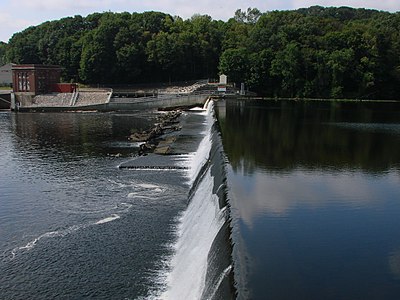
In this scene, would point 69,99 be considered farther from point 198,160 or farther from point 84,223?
point 84,223

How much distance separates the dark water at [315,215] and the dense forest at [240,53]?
4065 cm

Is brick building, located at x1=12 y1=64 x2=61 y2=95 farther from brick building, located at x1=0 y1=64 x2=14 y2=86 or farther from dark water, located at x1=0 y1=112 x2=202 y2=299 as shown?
dark water, located at x1=0 y1=112 x2=202 y2=299

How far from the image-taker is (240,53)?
73125mm

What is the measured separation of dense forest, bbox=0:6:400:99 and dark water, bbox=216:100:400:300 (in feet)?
133

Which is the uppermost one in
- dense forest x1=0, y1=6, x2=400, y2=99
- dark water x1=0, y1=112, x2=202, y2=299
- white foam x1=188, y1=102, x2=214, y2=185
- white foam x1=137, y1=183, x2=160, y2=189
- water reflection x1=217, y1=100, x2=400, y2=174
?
dense forest x1=0, y1=6, x2=400, y2=99

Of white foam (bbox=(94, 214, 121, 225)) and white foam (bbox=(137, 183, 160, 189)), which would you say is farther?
white foam (bbox=(137, 183, 160, 189))

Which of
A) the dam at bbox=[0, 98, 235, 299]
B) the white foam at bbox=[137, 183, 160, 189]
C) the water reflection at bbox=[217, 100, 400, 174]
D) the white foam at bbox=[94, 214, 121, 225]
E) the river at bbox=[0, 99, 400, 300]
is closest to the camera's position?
the river at bbox=[0, 99, 400, 300]

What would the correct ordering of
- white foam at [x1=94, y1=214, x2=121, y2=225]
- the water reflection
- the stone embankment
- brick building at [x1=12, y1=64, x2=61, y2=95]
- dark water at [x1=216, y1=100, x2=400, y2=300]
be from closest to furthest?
dark water at [x1=216, y1=100, x2=400, y2=300], white foam at [x1=94, y1=214, x2=121, y2=225], the water reflection, the stone embankment, brick building at [x1=12, y1=64, x2=61, y2=95]

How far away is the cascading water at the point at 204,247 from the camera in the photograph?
35.9 feet

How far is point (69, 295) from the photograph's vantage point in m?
12.6

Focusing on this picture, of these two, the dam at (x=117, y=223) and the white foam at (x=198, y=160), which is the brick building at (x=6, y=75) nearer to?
the dam at (x=117, y=223)

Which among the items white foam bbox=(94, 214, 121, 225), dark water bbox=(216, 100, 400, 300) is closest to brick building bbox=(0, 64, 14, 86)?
dark water bbox=(216, 100, 400, 300)

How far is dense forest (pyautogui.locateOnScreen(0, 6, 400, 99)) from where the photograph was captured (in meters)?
70.1

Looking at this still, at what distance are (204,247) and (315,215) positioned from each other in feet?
12.5
